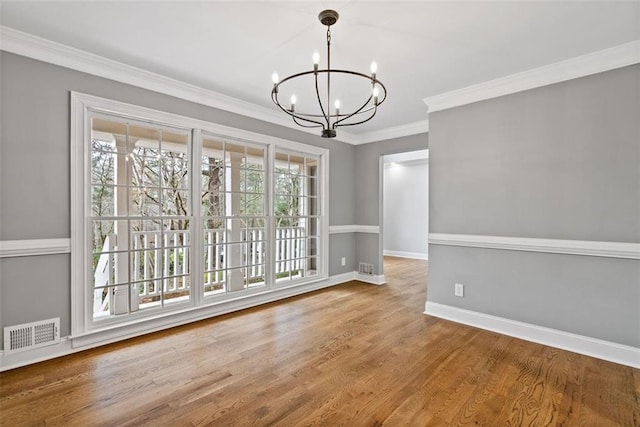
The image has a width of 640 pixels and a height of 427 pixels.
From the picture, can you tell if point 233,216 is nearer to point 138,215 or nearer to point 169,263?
point 169,263

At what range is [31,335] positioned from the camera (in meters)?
2.43

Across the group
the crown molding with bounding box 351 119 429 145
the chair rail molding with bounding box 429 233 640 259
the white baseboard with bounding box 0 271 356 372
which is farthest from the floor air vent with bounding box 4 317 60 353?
the crown molding with bounding box 351 119 429 145

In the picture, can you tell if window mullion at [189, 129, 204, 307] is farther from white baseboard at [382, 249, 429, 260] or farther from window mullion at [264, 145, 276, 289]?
white baseboard at [382, 249, 429, 260]

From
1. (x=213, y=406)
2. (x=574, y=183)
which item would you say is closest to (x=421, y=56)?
(x=574, y=183)

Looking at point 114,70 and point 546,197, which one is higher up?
point 114,70

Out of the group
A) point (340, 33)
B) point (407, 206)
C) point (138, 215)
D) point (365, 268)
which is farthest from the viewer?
point (407, 206)

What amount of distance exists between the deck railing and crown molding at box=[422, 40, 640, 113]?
9.58ft

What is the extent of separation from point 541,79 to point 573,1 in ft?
3.50

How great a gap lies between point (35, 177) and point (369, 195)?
428cm

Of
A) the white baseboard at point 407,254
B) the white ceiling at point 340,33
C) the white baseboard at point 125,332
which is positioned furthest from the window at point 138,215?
the white baseboard at point 407,254

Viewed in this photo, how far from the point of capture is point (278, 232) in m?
4.39

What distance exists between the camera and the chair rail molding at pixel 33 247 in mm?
2340

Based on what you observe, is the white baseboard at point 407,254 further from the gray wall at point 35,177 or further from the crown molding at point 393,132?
the gray wall at point 35,177

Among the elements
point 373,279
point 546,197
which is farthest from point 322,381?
point 373,279
